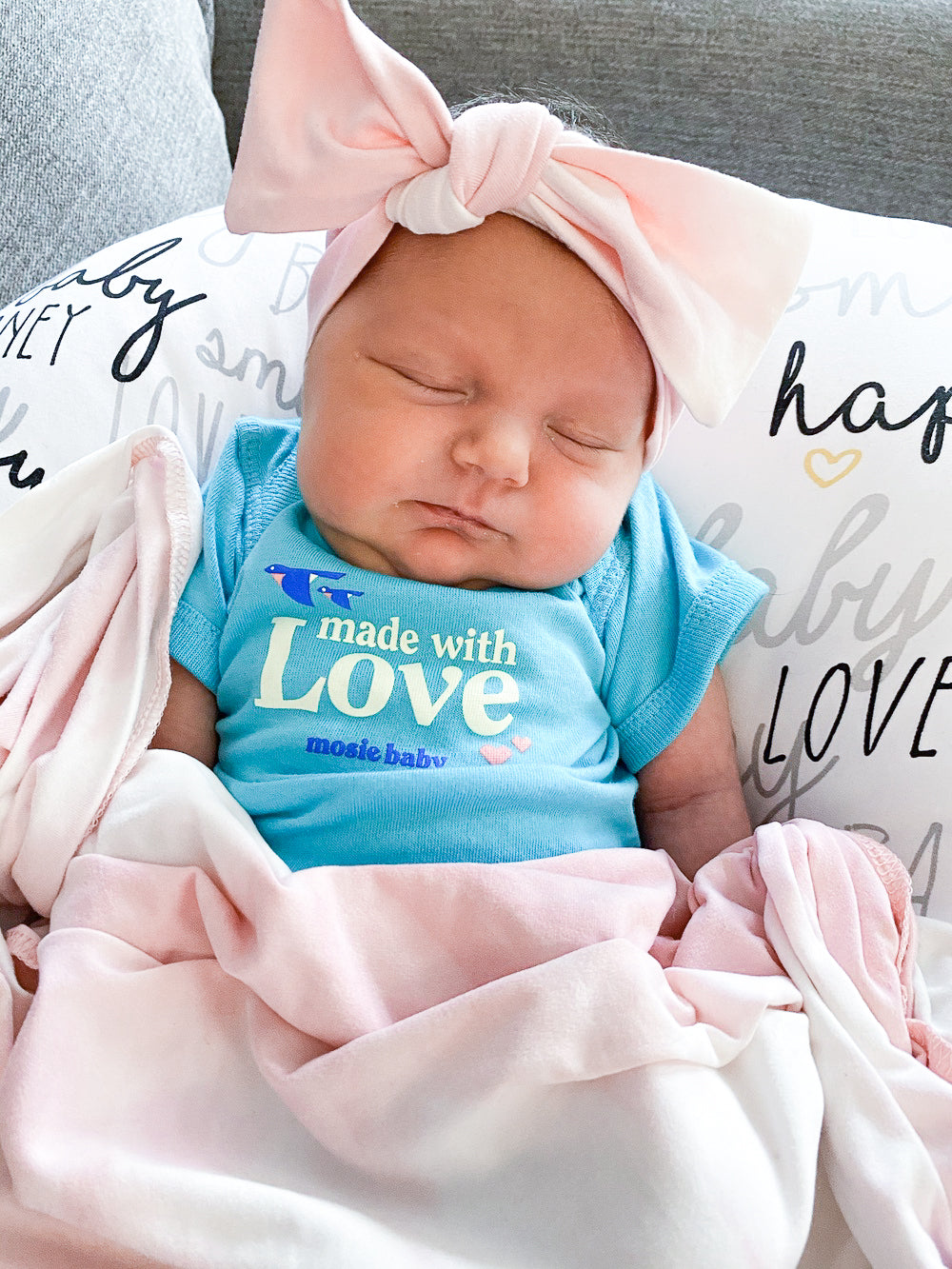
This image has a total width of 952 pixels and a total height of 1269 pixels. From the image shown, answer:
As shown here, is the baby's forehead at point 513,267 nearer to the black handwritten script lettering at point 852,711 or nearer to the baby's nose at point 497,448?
the baby's nose at point 497,448

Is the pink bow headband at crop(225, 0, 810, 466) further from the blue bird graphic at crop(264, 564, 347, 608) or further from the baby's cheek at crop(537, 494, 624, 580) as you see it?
the blue bird graphic at crop(264, 564, 347, 608)

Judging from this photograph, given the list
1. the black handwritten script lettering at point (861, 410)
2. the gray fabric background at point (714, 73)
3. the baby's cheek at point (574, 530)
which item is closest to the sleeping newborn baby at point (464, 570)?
the baby's cheek at point (574, 530)

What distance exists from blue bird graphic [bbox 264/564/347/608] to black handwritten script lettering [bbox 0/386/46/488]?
274 millimetres

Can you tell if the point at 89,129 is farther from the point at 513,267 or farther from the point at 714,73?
the point at 714,73

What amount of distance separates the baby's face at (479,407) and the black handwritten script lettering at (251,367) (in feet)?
0.82

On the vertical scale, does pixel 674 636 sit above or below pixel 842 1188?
above

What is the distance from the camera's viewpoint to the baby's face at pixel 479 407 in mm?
921

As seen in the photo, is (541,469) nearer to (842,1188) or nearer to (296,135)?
(296,135)

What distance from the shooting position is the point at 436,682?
976 mm

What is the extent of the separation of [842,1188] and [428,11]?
1.59 metres

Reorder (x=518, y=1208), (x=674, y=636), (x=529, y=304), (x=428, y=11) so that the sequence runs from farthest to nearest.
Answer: (x=428, y=11), (x=674, y=636), (x=529, y=304), (x=518, y=1208)

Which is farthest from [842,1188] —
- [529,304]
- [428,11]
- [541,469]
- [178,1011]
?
[428,11]

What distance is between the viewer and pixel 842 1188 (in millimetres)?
757

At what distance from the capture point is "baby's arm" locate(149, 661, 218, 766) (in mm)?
1032
